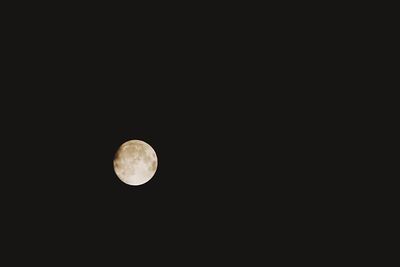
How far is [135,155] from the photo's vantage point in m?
5.21

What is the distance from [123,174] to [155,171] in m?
0.52

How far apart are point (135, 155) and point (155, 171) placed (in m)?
0.45

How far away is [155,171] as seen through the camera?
5.40m

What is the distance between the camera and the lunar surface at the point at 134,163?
5168 millimetres

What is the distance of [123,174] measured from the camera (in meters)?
5.21

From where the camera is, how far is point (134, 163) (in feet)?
17.0

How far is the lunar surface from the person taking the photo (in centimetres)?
→ 517
